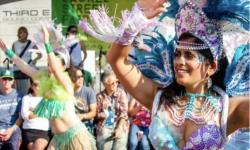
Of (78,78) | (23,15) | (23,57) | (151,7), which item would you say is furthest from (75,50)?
(151,7)

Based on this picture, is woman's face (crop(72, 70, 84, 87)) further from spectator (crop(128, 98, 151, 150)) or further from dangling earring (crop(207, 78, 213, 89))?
dangling earring (crop(207, 78, 213, 89))

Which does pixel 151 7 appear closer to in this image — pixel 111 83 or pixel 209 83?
pixel 209 83

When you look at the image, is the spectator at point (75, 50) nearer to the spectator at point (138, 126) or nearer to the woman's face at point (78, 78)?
the woman's face at point (78, 78)

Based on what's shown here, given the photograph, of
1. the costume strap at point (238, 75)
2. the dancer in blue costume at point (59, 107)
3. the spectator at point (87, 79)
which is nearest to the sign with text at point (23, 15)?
the spectator at point (87, 79)

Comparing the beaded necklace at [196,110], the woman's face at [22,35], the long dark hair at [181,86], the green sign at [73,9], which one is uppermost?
the long dark hair at [181,86]

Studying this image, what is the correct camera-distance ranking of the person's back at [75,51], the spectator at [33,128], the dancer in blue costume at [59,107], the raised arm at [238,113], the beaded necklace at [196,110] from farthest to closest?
1. the person's back at [75,51]
2. the spectator at [33,128]
3. the dancer in blue costume at [59,107]
4. the beaded necklace at [196,110]
5. the raised arm at [238,113]

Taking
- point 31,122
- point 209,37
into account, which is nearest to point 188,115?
point 209,37

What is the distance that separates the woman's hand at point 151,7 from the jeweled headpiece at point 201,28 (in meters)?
0.24

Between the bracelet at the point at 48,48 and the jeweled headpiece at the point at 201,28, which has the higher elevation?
the jeweled headpiece at the point at 201,28

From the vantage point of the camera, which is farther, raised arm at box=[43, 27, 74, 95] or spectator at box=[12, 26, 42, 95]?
spectator at box=[12, 26, 42, 95]

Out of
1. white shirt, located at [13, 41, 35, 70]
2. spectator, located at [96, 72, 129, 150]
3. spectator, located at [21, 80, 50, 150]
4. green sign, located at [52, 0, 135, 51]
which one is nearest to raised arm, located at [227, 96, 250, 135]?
spectator, located at [96, 72, 129, 150]

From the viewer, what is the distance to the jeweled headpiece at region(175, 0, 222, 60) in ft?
10.6

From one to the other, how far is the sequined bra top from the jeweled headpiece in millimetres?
265

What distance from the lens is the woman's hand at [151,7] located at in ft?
9.97
